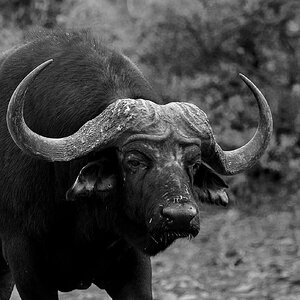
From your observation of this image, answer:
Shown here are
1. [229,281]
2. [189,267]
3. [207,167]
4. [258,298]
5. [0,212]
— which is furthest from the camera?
[189,267]

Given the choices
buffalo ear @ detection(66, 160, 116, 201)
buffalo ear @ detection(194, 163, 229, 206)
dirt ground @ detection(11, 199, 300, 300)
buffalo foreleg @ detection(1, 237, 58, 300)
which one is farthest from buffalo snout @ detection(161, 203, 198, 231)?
dirt ground @ detection(11, 199, 300, 300)

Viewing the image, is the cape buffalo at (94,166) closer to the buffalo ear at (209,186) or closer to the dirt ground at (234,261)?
the buffalo ear at (209,186)

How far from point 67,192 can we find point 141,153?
50cm

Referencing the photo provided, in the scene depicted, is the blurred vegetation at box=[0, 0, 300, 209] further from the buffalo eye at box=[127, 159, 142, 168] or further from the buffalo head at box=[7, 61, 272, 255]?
the buffalo eye at box=[127, 159, 142, 168]

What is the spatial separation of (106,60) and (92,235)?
1.10 meters

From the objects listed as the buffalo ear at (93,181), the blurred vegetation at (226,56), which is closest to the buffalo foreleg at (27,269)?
the buffalo ear at (93,181)

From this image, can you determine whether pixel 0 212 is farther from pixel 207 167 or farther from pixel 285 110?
pixel 285 110

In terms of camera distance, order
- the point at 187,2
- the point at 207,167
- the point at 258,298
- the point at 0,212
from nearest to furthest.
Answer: the point at 207,167 → the point at 0,212 → the point at 258,298 → the point at 187,2

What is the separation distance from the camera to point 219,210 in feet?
43.3

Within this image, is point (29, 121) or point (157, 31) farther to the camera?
point (157, 31)

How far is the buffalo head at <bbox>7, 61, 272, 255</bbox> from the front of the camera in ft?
18.8

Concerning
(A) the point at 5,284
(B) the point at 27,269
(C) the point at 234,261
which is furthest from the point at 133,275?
(C) the point at 234,261

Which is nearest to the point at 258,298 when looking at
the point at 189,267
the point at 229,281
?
the point at 229,281

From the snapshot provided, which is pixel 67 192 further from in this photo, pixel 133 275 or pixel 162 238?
pixel 133 275
